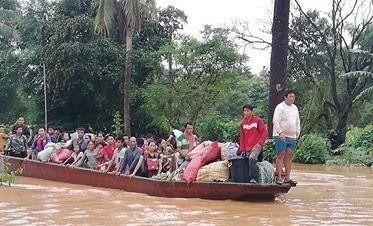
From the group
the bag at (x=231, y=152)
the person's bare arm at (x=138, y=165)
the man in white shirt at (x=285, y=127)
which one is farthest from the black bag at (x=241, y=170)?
the person's bare arm at (x=138, y=165)

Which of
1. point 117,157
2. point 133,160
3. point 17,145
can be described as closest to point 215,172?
point 133,160

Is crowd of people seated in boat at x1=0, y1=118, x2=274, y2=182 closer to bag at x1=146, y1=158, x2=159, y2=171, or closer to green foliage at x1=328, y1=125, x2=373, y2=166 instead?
bag at x1=146, y1=158, x2=159, y2=171

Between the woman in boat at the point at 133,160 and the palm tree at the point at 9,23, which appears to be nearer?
the woman in boat at the point at 133,160

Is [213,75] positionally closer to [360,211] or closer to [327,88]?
[327,88]

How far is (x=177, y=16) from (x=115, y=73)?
192 inches

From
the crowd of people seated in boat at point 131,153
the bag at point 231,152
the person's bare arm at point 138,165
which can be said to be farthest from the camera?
the person's bare arm at point 138,165

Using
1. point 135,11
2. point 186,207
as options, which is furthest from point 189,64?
point 186,207

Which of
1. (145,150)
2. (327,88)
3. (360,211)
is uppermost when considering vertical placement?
(327,88)

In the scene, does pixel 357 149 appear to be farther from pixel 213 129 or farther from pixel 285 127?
pixel 285 127

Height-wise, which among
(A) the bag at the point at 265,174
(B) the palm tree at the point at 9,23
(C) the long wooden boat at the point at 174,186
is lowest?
(C) the long wooden boat at the point at 174,186

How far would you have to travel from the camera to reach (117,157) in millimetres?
12430

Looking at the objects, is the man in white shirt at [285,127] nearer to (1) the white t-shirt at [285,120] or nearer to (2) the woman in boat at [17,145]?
(1) the white t-shirt at [285,120]

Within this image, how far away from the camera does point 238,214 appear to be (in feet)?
28.9

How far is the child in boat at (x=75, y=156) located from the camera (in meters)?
13.7
